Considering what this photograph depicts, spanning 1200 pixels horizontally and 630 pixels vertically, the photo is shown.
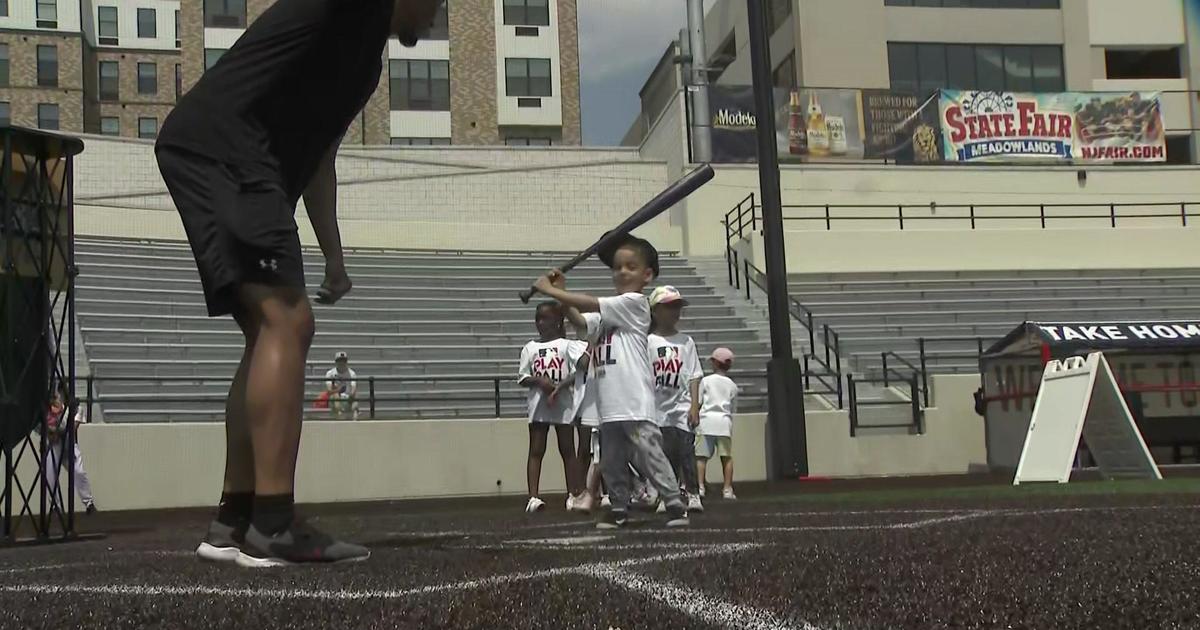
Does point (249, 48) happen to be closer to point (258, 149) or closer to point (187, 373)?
point (258, 149)

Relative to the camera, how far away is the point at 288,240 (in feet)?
11.0

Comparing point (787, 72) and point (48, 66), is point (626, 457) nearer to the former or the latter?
point (787, 72)

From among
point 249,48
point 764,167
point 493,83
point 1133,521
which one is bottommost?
point 1133,521

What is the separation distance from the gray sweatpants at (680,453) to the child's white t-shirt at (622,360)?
3331 mm

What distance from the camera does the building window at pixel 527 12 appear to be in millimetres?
47812

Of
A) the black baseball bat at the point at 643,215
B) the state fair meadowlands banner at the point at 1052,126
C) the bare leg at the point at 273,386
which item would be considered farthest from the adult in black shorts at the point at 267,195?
the state fair meadowlands banner at the point at 1052,126

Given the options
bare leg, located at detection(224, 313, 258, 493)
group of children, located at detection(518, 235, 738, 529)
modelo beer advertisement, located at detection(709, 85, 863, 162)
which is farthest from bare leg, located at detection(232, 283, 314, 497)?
modelo beer advertisement, located at detection(709, 85, 863, 162)

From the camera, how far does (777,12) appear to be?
126ft

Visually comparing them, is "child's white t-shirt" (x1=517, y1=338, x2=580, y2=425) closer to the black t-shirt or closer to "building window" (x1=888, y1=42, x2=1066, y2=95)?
the black t-shirt

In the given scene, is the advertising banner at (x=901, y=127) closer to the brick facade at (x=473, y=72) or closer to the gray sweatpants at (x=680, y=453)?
the brick facade at (x=473, y=72)

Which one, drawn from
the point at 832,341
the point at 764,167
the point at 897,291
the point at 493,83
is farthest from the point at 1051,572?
the point at 493,83

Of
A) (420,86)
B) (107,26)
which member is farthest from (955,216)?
(107,26)

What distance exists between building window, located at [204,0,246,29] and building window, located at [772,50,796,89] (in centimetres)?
2161

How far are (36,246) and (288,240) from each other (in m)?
4.20
